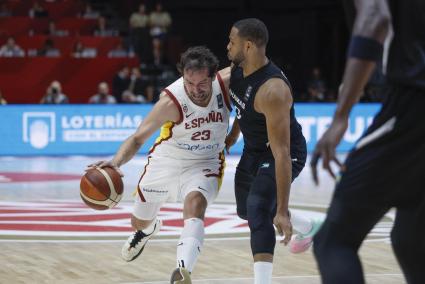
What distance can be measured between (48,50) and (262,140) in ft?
47.4

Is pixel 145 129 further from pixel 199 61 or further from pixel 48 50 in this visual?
pixel 48 50

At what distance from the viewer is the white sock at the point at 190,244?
17.3 feet

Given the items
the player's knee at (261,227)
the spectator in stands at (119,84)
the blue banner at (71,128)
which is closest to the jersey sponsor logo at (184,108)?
the player's knee at (261,227)

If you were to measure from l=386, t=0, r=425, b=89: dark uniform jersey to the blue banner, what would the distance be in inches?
503

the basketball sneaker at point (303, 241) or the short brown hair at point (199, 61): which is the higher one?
the short brown hair at point (199, 61)

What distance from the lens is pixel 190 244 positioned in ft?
17.4


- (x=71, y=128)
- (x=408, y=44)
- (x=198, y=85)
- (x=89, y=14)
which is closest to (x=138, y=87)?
(x=71, y=128)

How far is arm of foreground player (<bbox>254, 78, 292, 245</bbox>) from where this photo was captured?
498cm

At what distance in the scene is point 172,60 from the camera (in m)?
21.8

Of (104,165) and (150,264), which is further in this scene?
(150,264)

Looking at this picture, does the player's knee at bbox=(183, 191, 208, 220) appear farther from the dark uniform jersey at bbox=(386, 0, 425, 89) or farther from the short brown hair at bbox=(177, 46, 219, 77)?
the dark uniform jersey at bbox=(386, 0, 425, 89)

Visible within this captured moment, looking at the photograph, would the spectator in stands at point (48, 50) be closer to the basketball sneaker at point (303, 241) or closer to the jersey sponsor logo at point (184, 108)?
the basketball sneaker at point (303, 241)

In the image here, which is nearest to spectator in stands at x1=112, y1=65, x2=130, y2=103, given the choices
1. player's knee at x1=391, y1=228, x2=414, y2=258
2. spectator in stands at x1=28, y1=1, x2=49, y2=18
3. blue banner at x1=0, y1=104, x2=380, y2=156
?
blue banner at x1=0, y1=104, x2=380, y2=156

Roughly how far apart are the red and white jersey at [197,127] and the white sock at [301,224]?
665 millimetres
